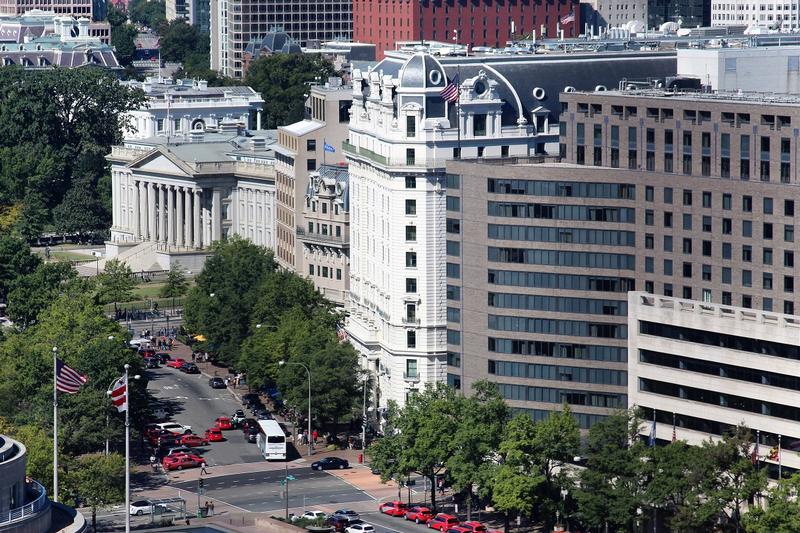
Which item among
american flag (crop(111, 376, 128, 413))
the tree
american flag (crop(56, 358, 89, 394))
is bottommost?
the tree

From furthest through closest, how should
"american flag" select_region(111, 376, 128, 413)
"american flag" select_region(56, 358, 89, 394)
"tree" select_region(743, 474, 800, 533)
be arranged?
1. "tree" select_region(743, 474, 800, 533)
2. "american flag" select_region(56, 358, 89, 394)
3. "american flag" select_region(111, 376, 128, 413)

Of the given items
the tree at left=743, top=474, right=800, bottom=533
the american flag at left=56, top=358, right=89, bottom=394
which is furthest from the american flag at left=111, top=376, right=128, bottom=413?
the tree at left=743, top=474, right=800, bottom=533

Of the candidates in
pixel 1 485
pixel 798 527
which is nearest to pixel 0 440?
pixel 1 485

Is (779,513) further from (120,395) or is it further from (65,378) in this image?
(65,378)

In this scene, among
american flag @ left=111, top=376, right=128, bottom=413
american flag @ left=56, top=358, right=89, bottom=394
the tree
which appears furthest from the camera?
the tree

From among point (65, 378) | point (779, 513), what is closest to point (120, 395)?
point (65, 378)

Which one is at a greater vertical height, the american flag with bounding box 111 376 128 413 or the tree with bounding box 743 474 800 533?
the american flag with bounding box 111 376 128 413

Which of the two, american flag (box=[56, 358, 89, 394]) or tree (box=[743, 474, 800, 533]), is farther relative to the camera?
tree (box=[743, 474, 800, 533])

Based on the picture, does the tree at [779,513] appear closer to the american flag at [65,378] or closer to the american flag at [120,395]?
the american flag at [120,395]

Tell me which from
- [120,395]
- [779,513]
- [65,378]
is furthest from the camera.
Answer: [779,513]

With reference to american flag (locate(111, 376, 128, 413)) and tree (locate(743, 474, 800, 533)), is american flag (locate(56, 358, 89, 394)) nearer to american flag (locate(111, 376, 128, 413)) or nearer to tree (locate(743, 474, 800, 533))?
american flag (locate(111, 376, 128, 413))
